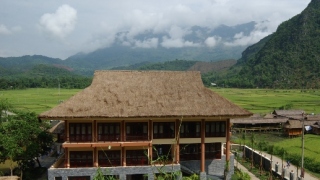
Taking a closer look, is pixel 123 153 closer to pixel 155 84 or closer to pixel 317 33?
pixel 155 84

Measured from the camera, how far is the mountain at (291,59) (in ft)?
355

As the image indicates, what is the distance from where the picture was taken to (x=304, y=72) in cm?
10856

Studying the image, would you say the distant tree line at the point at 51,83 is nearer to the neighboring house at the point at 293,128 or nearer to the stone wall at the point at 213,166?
the neighboring house at the point at 293,128

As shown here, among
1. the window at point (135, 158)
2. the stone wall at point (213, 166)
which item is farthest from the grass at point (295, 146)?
the window at point (135, 158)

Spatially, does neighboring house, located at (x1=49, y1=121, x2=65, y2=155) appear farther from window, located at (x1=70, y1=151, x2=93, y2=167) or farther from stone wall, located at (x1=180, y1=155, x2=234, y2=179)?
stone wall, located at (x1=180, y1=155, x2=234, y2=179)

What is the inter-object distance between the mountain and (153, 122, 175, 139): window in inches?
3414

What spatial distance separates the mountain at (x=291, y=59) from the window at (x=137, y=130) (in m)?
87.9

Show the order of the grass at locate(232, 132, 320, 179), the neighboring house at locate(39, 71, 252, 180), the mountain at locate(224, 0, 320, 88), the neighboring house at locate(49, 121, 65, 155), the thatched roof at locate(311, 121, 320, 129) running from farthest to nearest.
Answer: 1. the mountain at locate(224, 0, 320, 88)
2. the thatched roof at locate(311, 121, 320, 129)
3. the neighboring house at locate(49, 121, 65, 155)
4. the grass at locate(232, 132, 320, 179)
5. the neighboring house at locate(39, 71, 252, 180)

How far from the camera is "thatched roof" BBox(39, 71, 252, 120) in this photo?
69.6ft

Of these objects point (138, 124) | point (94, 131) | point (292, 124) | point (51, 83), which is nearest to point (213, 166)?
point (138, 124)

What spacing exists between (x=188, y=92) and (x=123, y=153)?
5.63 m

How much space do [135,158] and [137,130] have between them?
69.6 inches

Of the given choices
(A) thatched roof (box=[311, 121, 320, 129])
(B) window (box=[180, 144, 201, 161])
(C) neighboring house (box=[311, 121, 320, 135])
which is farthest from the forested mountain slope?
(B) window (box=[180, 144, 201, 161])

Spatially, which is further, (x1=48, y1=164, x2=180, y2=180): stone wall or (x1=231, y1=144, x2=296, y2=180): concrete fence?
(x1=231, y1=144, x2=296, y2=180): concrete fence
